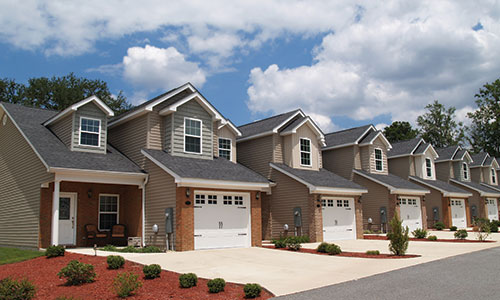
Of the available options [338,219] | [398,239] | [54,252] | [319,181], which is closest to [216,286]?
[54,252]

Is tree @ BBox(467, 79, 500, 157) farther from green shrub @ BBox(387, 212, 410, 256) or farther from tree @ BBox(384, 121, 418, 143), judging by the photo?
green shrub @ BBox(387, 212, 410, 256)

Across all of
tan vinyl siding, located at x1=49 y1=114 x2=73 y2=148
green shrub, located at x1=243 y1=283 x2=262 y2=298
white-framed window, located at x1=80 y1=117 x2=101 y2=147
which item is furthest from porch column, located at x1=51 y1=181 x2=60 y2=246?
green shrub, located at x1=243 y1=283 x2=262 y2=298

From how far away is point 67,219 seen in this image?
64.2 feet

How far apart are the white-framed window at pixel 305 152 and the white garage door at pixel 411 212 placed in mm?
7868

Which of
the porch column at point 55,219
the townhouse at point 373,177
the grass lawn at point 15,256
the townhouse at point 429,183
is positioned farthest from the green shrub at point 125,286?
the townhouse at point 429,183

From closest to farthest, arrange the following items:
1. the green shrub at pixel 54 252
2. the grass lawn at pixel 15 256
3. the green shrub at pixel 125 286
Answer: the green shrub at pixel 125 286 → the green shrub at pixel 54 252 → the grass lawn at pixel 15 256

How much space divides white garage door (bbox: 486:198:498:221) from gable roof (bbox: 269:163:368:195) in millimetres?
22942

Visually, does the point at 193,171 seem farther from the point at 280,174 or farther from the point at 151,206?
the point at 280,174

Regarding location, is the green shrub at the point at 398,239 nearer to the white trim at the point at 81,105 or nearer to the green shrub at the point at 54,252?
the green shrub at the point at 54,252

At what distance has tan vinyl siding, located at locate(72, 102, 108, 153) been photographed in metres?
19.6

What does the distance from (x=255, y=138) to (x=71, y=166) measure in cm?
1228

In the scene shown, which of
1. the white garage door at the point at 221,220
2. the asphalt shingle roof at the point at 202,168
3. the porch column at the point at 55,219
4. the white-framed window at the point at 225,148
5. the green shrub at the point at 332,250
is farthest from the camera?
the white-framed window at the point at 225,148

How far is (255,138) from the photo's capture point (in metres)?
26.9

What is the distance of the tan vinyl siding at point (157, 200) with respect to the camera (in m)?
18.0
